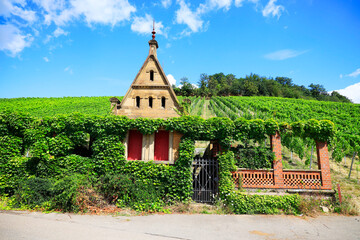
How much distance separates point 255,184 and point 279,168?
1572 mm

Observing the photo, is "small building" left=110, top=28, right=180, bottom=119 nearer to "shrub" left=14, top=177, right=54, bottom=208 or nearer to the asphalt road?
"shrub" left=14, top=177, right=54, bottom=208

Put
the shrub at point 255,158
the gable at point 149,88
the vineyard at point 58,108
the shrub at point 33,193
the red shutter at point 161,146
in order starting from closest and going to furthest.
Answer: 1. the shrub at point 33,193
2. the shrub at point 255,158
3. the red shutter at point 161,146
4. the gable at point 149,88
5. the vineyard at point 58,108

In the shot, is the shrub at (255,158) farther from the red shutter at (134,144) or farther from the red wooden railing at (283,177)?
the red shutter at (134,144)

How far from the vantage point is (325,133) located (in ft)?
32.8

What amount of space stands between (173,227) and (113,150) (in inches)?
207

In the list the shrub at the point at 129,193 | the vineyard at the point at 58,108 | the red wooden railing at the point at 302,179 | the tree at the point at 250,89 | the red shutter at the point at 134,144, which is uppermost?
the tree at the point at 250,89

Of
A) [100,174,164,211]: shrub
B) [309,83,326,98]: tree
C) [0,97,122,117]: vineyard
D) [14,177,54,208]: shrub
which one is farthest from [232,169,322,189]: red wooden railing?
[309,83,326,98]: tree

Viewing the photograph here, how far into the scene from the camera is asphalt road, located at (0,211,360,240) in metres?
6.38

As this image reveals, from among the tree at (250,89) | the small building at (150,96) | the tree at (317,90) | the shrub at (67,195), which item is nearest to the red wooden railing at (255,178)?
the small building at (150,96)

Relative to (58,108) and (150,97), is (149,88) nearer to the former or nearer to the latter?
(150,97)

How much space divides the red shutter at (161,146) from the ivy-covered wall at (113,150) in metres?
0.98

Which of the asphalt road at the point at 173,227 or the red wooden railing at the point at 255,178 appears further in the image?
the red wooden railing at the point at 255,178

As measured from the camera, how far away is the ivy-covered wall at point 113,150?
9867mm

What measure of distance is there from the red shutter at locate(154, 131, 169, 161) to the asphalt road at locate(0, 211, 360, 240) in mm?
3494
